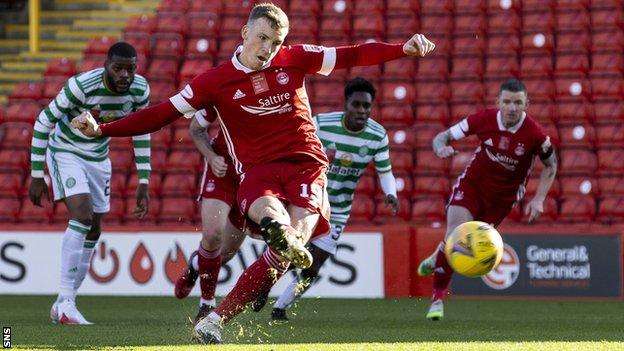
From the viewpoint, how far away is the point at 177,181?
52.4 feet

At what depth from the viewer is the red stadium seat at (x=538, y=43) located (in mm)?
16672

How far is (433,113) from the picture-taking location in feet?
53.4

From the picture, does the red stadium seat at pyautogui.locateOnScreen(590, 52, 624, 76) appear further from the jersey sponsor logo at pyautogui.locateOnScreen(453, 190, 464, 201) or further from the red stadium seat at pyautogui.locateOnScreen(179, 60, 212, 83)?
the jersey sponsor logo at pyautogui.locateOnScreen(453, 190, 464, 201)

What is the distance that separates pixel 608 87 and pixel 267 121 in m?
9.47

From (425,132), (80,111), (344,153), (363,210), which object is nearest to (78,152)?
(80,111)

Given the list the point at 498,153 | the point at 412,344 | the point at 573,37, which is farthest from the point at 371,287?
the point at 412,344

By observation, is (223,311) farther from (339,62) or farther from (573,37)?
(573,37)

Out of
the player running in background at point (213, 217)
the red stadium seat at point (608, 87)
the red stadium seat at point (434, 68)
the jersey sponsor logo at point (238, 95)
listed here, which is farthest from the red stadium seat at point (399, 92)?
the jersey sponsor logo at point (238, 95)

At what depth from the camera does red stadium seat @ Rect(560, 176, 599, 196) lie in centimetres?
1502

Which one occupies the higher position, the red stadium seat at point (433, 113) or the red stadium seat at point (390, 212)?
Answer: the red stadium seat at point (433, 113)

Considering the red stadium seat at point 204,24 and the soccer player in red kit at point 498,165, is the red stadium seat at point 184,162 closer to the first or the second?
the red stadium seat at point 204,24

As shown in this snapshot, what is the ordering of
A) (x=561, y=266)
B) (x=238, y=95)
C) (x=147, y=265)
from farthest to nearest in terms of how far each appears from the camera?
(x=147, y=265), (x=561, y=266), (x=238, y=95)

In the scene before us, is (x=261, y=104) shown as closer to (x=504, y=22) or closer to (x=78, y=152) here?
(x=78, y=152)

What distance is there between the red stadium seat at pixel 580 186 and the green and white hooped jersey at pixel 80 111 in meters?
6.71
